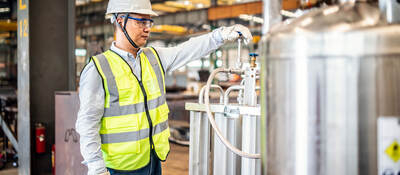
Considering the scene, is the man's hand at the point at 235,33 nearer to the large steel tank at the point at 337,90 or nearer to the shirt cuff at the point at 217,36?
the shirt cuff at the point at 217,36

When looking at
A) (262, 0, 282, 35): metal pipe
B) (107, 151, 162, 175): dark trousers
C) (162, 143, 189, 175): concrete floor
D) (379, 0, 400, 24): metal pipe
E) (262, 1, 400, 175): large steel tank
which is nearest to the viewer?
(262, 1, 400, 175): large steel tank

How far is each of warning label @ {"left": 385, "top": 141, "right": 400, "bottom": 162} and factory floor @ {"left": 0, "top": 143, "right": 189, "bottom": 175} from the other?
295 centimetres

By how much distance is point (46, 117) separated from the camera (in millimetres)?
4180

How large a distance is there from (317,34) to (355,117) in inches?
10.7

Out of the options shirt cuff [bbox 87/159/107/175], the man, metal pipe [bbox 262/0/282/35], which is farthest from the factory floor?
metal pipe [bbox 262/0/282/35]

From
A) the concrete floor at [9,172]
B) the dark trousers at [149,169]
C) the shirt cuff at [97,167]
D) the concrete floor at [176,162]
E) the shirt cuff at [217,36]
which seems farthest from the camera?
the concrete floor at [9,172]

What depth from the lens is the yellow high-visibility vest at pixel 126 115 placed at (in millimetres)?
2064

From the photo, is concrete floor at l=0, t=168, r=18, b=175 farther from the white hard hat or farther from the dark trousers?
the white hard hat

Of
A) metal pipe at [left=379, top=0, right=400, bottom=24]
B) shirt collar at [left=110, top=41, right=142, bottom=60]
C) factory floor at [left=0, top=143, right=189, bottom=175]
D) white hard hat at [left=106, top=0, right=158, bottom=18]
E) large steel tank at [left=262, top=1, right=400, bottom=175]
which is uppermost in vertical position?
white hard hat at [left=106, top=0, right=158, bottom=18]

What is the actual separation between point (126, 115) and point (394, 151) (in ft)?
4.76

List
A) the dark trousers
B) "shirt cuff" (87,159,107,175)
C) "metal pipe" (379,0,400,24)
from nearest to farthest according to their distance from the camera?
"metal pipe" (379,0,400,24), "shirt cuff" (87,159,107,175), the dark trousers

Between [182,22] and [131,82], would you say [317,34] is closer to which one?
[131,82]

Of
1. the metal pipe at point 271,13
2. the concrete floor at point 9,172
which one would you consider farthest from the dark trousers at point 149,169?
the concrete floor at point 9,172

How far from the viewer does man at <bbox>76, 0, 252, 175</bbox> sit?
200 cm
